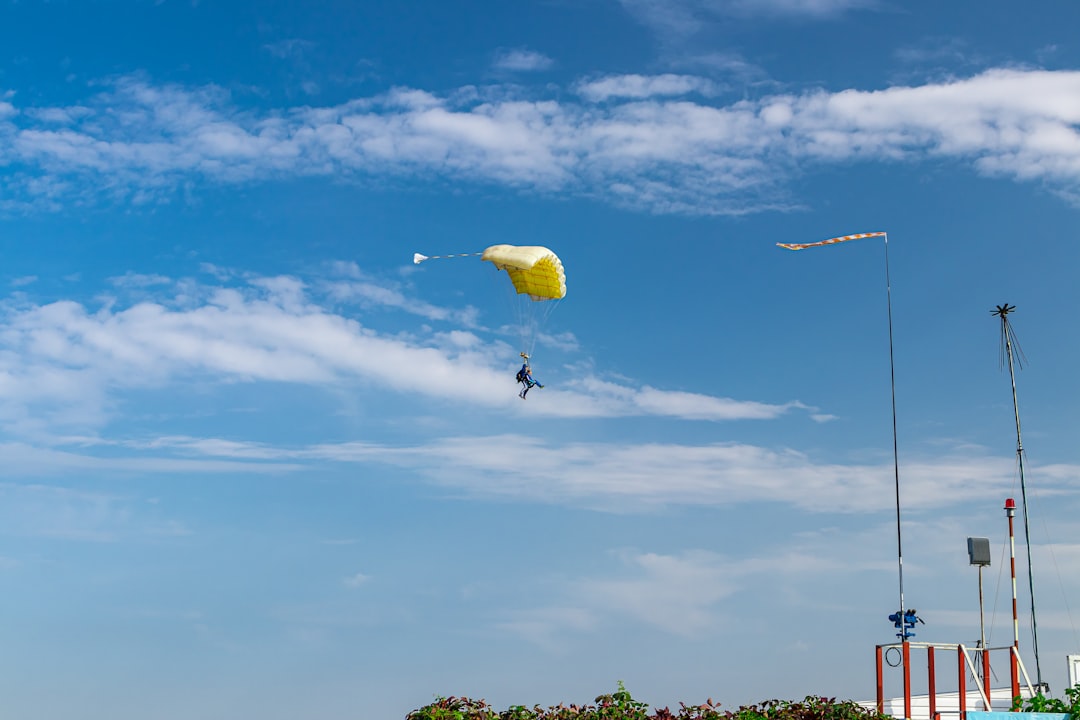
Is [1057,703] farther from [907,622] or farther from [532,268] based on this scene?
[532,268]

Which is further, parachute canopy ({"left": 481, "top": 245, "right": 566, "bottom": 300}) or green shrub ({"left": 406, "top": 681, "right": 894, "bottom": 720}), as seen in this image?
parachute canopy ({"left": 481, "top": 245, "right": 566, "bottom": 300})

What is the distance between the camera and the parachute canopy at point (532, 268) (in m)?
36.5

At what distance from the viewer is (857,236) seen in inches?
1259

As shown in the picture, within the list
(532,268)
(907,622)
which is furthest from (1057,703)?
(532,268)

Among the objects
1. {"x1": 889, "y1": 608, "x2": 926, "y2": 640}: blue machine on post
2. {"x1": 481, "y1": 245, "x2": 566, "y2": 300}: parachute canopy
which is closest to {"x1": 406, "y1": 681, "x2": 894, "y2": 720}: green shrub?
{"x1": 889, "y1": 608, "x2": 926, "y2": 640}: blue machine on post

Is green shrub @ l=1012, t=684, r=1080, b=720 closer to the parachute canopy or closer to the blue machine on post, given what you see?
the blue machine on post

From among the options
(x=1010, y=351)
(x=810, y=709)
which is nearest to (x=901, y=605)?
(x=810, y=709)

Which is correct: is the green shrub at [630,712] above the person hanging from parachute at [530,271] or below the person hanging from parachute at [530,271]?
below

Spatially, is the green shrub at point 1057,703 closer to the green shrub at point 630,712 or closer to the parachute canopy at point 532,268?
the green shrub at point 630,712

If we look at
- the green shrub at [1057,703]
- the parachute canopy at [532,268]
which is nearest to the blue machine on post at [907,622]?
the green shrub at [1057,703]

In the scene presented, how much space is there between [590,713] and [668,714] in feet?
4.76

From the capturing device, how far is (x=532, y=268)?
37.1 m

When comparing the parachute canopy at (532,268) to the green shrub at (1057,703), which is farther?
the parachute canopy at (532,268)

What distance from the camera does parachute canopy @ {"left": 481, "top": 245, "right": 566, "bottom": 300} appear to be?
36531mm
